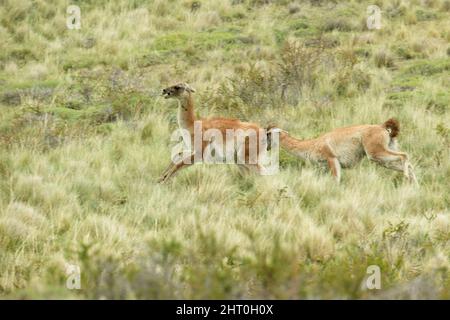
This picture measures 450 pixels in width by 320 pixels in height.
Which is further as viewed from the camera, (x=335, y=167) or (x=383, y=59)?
(x=383, y=59)

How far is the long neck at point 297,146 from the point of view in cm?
1011

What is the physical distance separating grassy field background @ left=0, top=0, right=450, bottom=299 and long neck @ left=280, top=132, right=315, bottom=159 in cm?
21

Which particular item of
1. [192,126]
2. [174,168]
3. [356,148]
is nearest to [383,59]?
[356,148]

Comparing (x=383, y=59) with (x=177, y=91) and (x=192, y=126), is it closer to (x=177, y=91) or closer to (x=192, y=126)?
(x=177, y=91)

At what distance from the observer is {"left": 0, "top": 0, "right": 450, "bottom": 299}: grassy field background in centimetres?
566

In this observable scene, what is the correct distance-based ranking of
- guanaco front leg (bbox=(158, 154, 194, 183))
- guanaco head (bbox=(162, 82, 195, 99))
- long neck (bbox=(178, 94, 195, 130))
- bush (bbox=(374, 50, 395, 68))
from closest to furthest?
1. guanaco front leg (bbox=(158, 154, 194, 183))
2. long neck (bbox=(178, 94, 195, 130))
3. guanaco head (bbox=(162, 82, 195, 99))
4. bush (bbox=(374, 50, 395, 68))

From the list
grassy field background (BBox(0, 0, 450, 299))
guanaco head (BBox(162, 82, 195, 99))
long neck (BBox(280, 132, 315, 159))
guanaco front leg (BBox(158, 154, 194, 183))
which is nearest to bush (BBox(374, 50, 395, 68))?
grassy field background (BBox(0, 0, 450, 299))

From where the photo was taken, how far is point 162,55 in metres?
17.1

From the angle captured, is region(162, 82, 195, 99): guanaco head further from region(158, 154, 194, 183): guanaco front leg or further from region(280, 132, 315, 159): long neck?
region(280, 132, 315, 159): long neck

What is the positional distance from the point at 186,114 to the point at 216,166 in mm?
768

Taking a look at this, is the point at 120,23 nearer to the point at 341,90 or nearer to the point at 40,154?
the point at 341,90

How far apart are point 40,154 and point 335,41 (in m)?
9.45

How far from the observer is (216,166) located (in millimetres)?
9766

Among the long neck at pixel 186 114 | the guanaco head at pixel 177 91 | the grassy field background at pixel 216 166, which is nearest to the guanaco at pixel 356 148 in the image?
the grassy field background at pixel 216 166
